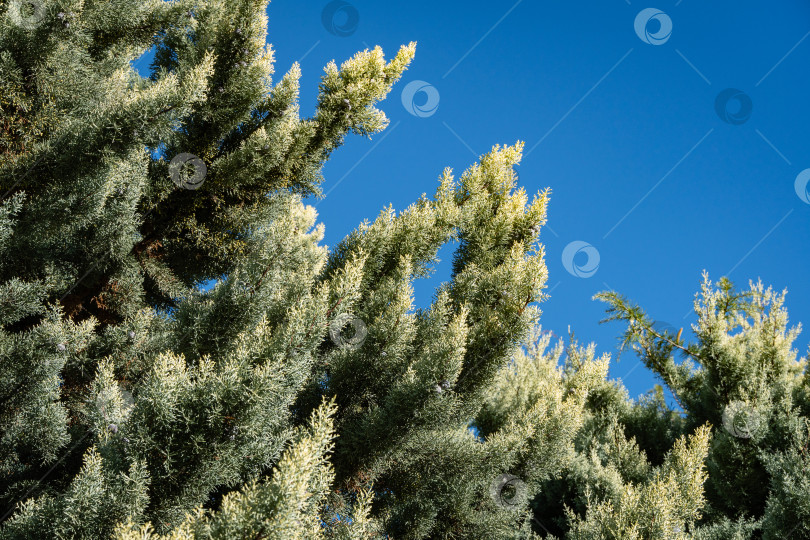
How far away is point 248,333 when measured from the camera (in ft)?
14.8

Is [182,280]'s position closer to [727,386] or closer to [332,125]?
[332,125]

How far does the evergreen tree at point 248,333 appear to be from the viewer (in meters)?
3.63

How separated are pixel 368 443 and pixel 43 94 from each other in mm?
4564

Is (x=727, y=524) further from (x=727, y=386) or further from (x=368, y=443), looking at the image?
(x=368, y=443)

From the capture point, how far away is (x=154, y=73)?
743 cm

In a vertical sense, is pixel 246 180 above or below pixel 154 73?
below

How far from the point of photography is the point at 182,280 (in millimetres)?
6949

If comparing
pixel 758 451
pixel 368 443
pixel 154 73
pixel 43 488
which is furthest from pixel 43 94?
pixel 758 451

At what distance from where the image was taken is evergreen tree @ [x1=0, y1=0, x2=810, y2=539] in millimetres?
3627

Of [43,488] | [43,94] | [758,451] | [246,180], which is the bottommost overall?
[43,488]

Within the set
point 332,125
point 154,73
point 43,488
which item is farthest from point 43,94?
point 43,488

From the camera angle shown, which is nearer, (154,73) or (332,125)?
(332,125)

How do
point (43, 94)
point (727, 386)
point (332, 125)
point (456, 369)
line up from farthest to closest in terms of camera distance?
1. point (727, 386)
2. point (332, 125)
3. point (43, 94)
4. point (456, 369)

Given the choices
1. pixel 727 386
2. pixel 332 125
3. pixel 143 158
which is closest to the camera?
pixel 143 158
